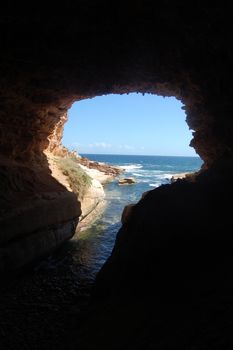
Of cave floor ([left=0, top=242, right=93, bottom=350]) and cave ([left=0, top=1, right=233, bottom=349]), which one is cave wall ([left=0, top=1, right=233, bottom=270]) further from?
cave floor ([left=0, top=242, right=93, bottom=350])

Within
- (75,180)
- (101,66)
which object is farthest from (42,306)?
(75,180)

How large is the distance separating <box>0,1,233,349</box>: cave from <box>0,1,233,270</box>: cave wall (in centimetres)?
4

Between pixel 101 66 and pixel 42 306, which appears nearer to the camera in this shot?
pixel 42 306

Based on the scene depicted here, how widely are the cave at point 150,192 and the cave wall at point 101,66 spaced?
0.12 feet

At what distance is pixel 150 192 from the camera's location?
25.5ft

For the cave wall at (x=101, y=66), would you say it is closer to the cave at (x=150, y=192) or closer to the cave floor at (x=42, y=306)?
the cave at (x=150, y=192)

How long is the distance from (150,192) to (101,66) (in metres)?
4.06

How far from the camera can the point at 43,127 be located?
13.4 meters

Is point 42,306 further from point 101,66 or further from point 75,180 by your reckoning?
point 75,180

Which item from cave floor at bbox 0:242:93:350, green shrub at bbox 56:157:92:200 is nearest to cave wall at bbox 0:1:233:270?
cave floor at bbox 0:242:93:350

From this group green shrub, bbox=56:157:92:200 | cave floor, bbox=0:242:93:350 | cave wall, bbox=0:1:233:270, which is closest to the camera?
cave floor, bbox=0:242:93:350

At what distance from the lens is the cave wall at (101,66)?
619 centimetres

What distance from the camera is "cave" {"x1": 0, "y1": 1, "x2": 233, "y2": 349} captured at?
427 cm

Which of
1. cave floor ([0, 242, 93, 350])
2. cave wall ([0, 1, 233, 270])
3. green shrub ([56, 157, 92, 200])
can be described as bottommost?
cave floor ([0, 242, 93, 350])
